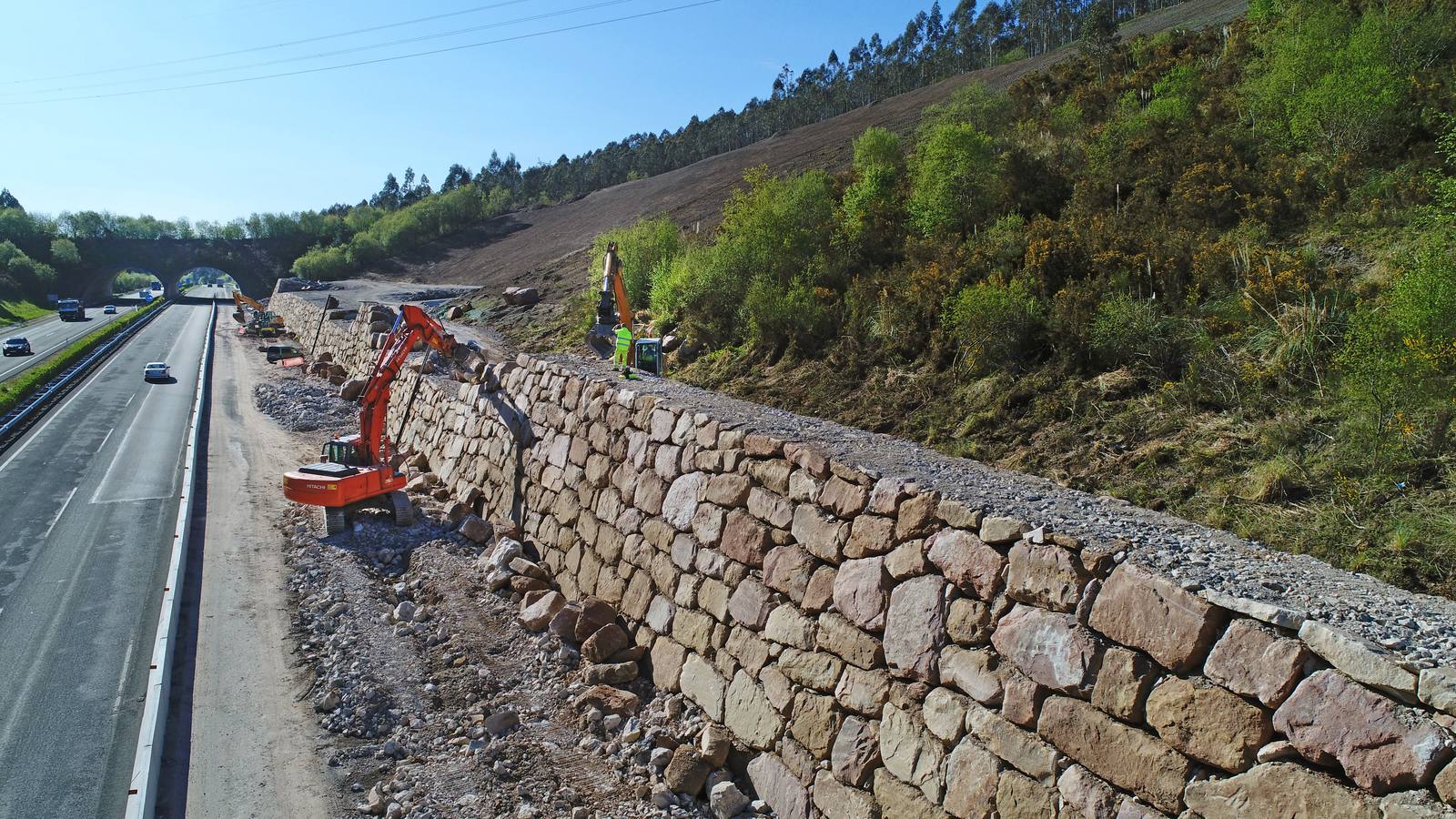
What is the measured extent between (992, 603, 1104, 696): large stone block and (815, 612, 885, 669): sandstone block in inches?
45.8

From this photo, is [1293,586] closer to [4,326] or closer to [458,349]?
[458,349]

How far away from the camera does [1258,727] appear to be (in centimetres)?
448

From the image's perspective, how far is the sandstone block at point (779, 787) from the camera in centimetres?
706

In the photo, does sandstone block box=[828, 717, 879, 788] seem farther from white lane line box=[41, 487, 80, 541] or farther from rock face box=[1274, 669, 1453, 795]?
white lane line box=[41, 487, 80, 541]

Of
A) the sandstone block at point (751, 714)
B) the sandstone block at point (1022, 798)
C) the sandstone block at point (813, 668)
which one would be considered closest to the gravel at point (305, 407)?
the sandstone block at point (751, 714)

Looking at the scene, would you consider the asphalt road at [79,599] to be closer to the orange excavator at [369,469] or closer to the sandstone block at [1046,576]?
the orange excavator at [369,469]

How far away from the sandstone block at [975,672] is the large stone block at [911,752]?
441mm

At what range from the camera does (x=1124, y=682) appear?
5137 millimetres

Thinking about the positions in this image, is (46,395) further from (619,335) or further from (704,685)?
(704,685)

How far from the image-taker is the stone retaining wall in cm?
427

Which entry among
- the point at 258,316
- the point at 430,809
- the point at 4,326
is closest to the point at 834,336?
the point at 430,809

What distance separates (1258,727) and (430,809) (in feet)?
20.5

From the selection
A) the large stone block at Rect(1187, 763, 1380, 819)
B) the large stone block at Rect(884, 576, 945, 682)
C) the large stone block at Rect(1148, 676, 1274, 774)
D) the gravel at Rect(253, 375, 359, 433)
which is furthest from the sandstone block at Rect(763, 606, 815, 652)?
the gravel at Rect(253, 375, 359, 433)

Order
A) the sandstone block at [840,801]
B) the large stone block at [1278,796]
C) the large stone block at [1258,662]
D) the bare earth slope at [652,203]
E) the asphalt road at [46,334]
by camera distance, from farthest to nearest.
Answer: the bare earth slope at [652,203]
the asphalt road at [46,334]
the sandstone block at [840,801]
the large stone block at [1258,662]
the large stone block at [1278,796]
